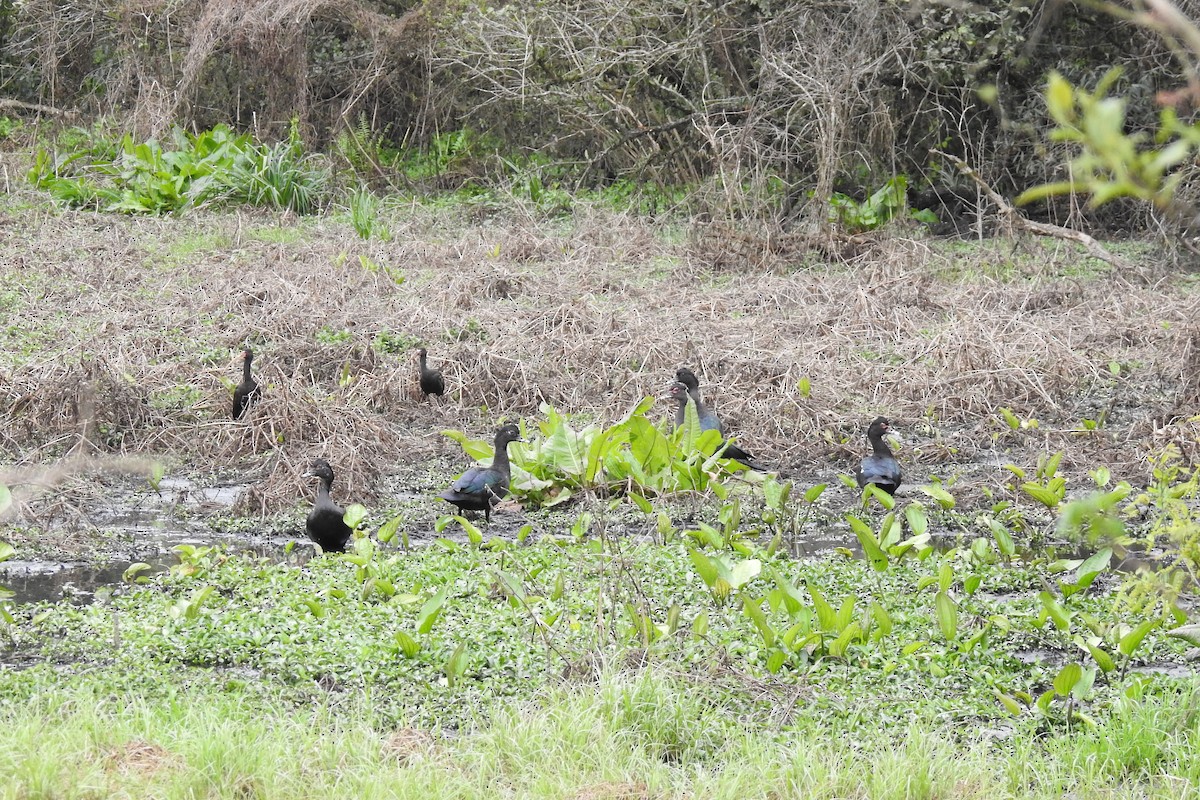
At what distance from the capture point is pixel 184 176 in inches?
612

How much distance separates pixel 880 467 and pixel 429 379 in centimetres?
317

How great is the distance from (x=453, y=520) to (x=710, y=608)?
1.86 m

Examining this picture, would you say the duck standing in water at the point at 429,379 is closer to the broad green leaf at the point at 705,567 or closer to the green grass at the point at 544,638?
the green grass at the point at 544,638

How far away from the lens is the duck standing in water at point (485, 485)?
714cm

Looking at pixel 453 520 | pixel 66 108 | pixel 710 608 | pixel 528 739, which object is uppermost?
pixel 528 739

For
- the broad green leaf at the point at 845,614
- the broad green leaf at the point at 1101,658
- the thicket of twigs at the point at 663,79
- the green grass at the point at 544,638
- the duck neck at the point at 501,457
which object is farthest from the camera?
the thicket of twigs at the point at 663,79

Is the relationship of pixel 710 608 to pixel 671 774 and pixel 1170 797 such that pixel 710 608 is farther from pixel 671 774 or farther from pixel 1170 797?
pixel 1170 797

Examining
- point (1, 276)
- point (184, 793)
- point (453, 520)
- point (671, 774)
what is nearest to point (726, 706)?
point (671, 774)

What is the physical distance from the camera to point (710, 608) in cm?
560

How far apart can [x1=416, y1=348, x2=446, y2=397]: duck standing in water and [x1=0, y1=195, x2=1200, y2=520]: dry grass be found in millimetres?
130

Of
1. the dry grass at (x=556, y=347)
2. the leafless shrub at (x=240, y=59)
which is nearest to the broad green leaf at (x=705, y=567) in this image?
the dry grass at (x=556, y=347)

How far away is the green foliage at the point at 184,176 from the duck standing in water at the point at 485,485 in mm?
8709

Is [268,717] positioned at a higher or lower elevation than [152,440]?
higher

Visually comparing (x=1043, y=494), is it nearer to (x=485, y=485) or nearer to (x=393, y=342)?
(x=485, y=485)
